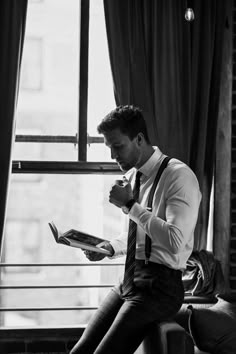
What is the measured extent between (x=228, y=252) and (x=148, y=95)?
4.23ft

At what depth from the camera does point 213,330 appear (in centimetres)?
354

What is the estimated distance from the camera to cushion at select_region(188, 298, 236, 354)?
3514 mm

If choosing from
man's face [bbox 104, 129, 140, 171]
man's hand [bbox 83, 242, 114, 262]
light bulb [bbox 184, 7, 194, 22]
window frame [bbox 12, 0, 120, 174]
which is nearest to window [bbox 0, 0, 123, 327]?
window frame [bbox 12, 0, 120, 174]

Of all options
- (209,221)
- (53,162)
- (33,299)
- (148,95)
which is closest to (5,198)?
(53,162)

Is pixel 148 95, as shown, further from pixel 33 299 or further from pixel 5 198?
pixel 33 299

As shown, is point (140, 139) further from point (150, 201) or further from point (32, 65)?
point (32, 65)

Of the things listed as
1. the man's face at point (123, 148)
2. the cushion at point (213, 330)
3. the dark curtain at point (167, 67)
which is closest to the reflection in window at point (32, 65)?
the dark curtain at point (167, 67)

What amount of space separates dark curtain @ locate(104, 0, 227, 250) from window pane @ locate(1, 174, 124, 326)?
23.7 inches

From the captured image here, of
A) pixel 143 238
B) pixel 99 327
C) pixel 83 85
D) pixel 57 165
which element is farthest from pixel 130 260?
pixel 83 85

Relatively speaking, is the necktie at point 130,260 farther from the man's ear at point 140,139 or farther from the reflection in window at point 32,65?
the reflection in window at point 32,65

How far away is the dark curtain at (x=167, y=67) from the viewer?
14.5ft

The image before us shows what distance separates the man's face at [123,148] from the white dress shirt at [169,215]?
0.26 feet

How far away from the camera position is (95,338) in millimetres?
3320

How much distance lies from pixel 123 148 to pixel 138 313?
86 centimetres
